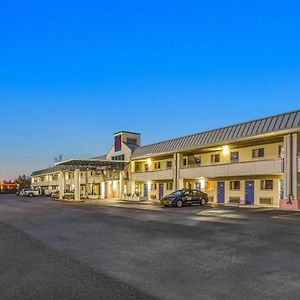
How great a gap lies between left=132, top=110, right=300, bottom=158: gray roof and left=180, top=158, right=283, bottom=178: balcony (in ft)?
7.86

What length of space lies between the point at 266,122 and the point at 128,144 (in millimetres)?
29889

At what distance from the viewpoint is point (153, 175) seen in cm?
4912

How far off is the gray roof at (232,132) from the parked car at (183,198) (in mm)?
5583

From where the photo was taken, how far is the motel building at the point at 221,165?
30000 millimetres

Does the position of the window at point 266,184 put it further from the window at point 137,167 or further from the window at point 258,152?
the window at point 137,167

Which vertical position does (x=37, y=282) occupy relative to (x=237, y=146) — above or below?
below

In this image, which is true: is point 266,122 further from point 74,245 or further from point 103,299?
point 103,299

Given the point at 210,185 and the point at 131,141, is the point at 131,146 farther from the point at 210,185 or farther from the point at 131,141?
the point at 210,185

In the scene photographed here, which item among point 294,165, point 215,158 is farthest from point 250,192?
point 294,165

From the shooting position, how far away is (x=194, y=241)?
12445 millimetres

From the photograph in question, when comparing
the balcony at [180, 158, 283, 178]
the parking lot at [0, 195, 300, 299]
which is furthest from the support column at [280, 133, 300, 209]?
the parking lot at [0, 195, 300, 299]

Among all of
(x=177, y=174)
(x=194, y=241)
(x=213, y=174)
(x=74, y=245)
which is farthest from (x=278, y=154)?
(x=74, y=245)

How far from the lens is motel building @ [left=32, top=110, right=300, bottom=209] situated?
1181 inches

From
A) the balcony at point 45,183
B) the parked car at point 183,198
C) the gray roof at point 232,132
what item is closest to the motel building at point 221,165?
the gray roof at point 232,132
